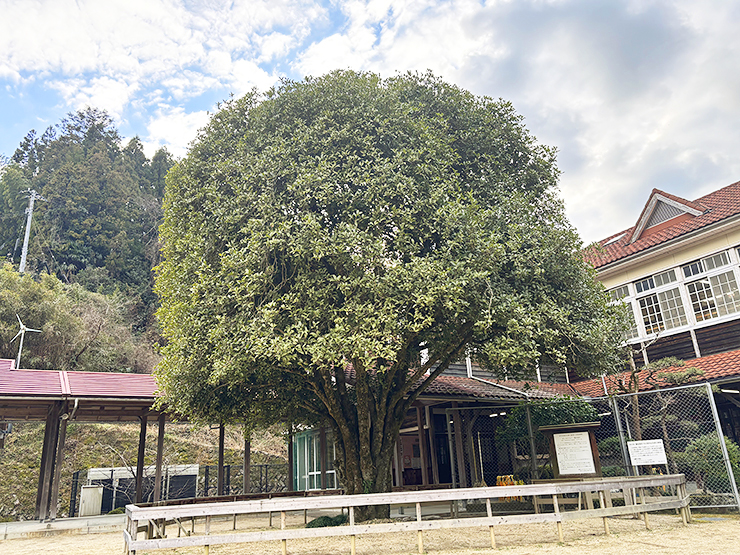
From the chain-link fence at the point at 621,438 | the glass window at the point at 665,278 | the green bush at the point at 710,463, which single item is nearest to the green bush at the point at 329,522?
the chain-link fence at the point at 621,438

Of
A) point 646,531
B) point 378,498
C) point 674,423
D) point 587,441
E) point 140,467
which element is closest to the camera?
point 378,498

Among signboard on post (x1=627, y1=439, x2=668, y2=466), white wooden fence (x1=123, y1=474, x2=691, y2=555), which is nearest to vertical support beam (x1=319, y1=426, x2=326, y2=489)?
white wooden fence (x1=123, y1=474, x2=691, y2=555)

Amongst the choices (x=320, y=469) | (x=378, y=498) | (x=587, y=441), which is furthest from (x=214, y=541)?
(x=320, y=469)

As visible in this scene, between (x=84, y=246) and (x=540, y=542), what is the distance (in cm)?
4176

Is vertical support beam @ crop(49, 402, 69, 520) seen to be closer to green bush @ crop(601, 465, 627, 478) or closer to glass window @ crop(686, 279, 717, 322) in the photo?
green bush @ crop(601, 465, 627, 478)

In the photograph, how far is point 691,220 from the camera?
1408 cm

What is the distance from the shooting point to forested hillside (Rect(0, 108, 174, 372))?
2633 cm

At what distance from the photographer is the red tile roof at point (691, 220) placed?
13.3m

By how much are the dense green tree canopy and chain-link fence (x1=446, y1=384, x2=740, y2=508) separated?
2.36 metres

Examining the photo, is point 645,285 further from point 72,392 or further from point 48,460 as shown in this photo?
point 48,460

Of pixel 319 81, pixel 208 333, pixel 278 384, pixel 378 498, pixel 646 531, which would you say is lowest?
pixel 646 531

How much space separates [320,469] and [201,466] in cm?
989

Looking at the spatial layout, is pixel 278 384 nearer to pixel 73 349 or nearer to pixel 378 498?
pixel 378 498

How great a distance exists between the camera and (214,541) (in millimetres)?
6078
